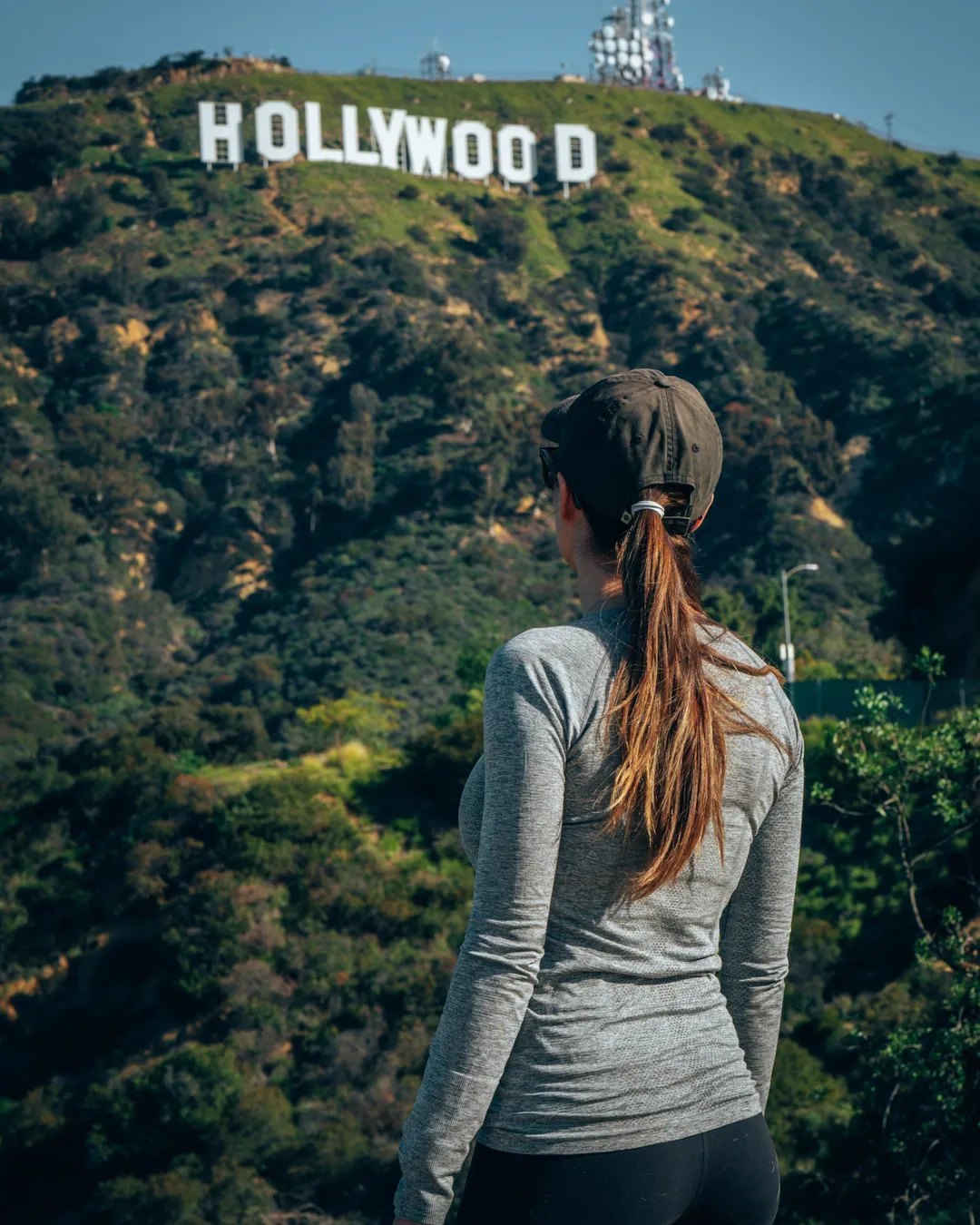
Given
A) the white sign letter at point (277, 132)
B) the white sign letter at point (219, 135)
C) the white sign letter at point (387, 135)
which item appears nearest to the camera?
the white sign letter at point (219, 135)

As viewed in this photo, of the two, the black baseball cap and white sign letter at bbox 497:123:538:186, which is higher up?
white sign letter at bbox 497:123:538:186

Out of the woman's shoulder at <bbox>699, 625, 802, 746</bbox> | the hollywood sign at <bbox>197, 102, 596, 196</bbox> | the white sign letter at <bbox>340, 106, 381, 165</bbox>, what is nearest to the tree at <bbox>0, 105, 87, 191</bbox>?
the hollywood sign at <bbox>197, 102, 596, 196</bbox>

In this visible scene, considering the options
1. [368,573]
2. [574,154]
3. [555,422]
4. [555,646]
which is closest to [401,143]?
[574,154]

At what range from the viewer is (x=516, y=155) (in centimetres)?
7500

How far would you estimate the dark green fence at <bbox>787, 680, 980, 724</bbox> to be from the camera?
25.0 m

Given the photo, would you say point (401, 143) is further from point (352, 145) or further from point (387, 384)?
point (387, 384)

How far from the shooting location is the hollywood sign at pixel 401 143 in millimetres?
69375

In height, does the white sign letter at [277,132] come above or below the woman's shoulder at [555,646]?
above

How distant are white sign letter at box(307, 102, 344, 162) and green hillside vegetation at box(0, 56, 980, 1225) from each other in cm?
161

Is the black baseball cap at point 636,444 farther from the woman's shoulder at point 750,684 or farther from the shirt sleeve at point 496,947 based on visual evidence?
the shirt sleeve at point 496,947

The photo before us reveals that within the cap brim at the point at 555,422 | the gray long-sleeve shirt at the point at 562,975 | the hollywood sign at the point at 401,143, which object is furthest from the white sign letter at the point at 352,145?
the gray long-sleeve shirt at the point at 562,975

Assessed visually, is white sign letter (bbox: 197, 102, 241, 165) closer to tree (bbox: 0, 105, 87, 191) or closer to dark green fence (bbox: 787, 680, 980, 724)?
tree (bbox: 0, 105, 87, 191)

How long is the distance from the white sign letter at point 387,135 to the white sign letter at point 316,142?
205 centimetres

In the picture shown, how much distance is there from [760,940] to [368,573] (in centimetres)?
4972
